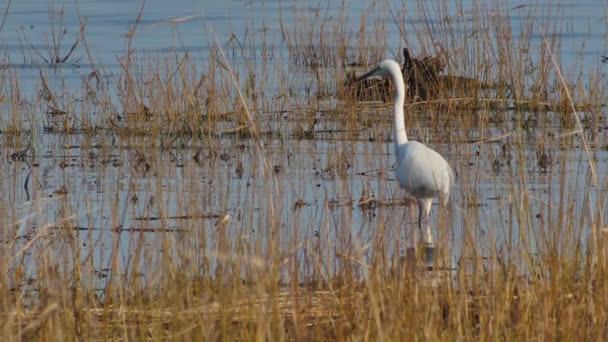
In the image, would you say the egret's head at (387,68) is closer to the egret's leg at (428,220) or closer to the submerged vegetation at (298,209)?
the submerged vegetation at (298,209)

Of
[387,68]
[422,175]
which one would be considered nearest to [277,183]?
[422,175]

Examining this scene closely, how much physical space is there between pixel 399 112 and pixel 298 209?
1369mm

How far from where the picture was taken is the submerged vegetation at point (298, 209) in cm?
438

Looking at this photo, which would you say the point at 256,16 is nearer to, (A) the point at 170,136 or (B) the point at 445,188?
(A) the point at 170,136

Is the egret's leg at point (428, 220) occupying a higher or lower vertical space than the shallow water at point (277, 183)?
lower

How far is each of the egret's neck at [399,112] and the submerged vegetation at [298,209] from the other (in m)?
0.33

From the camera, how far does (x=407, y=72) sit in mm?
11547

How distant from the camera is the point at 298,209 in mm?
7336

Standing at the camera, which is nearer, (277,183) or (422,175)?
(277,183)

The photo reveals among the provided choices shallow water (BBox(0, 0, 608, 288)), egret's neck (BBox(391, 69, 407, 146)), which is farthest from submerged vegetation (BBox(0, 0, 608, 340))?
egret's neck (BBox(391, 69, 407, 146))

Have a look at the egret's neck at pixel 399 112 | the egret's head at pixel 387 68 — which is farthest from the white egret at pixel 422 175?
the egret's head at pixel 387 68

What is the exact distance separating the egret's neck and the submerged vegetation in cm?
33

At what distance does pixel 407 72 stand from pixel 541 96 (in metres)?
1.31

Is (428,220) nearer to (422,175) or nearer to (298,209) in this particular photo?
(422,175)
